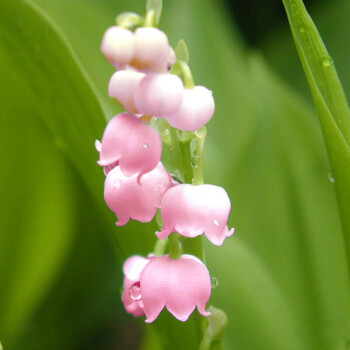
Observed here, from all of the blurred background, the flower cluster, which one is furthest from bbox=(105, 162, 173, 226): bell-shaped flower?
the blurred background

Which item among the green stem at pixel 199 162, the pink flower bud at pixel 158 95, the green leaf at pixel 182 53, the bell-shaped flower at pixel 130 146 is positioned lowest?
the green stem at pixel 199 162

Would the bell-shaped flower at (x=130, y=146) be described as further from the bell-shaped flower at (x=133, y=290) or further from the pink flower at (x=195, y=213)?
the bell-shaped flower at (x=133, y=290)

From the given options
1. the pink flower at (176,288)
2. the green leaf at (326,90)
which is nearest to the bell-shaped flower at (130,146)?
the pink flower at (176,288)

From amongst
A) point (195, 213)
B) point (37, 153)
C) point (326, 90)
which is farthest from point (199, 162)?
point (37, 153)

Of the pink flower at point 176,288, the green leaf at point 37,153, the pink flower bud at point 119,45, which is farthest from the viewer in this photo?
the green leaf at point 37,153

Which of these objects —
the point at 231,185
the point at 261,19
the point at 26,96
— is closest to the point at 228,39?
the point at 261,19

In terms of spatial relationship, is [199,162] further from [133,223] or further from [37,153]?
[37,153]

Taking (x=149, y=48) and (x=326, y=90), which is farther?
(x=326, y=90)
